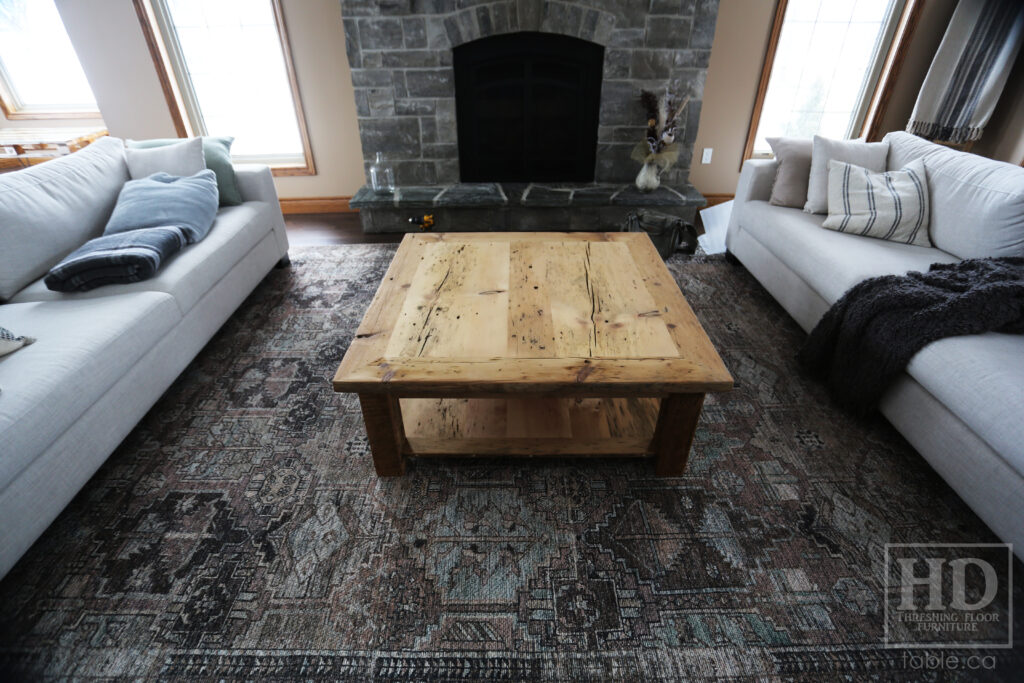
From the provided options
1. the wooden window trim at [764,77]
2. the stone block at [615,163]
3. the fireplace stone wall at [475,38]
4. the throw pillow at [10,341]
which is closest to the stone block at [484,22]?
the fireplace stone wall at [475,38]

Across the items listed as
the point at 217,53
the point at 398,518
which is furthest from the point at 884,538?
the point at 217,53

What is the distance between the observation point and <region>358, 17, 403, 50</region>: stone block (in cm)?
305

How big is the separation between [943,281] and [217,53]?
4.32 m

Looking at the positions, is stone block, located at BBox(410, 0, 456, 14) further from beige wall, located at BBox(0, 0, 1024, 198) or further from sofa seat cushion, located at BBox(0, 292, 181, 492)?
sofa seat cushion, located at BBox(0, 292, 181, 492)

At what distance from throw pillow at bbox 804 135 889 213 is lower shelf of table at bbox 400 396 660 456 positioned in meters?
1.51

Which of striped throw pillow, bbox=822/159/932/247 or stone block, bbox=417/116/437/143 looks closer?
striped throw pillow, bbox=822/159/932/247

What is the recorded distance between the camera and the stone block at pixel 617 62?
3135 millimetres

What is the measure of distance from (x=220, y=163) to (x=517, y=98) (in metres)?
1.92

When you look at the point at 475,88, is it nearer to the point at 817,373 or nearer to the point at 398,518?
the point at 817,373

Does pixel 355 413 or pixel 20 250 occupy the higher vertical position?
pixel 20 250

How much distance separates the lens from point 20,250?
1839mm
